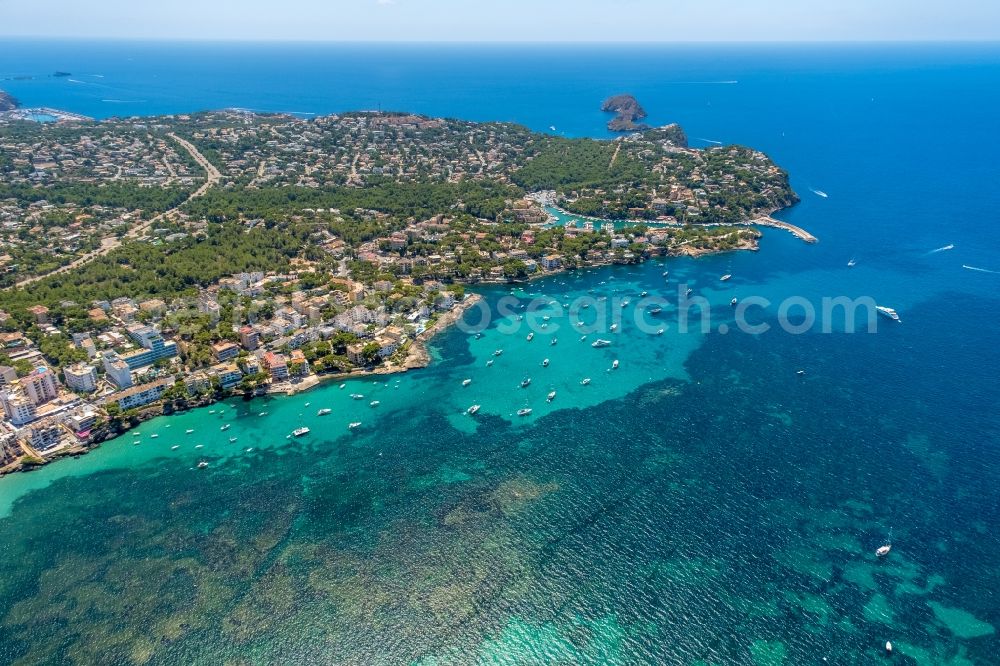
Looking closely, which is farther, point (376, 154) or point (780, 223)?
point (376, 154)

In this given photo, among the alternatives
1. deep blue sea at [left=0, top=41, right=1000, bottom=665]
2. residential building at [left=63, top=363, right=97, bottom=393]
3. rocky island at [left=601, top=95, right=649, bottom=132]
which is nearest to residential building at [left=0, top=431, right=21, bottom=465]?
deep blue sea at [left=0, top=41, right=1000, bottom=665]

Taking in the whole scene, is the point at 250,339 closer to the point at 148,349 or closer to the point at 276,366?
the point at 276,366

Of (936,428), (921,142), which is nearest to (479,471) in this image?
(936,428)

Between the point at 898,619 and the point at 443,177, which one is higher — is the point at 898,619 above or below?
below

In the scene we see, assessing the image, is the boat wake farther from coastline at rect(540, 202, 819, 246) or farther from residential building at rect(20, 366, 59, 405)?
residential building at rect(20, 366, 59, 405)

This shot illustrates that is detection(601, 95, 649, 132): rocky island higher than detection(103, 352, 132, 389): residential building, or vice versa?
detection(601, 95, 649, 132): rocky island

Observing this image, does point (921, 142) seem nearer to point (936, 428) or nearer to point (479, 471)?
point (936, 428)

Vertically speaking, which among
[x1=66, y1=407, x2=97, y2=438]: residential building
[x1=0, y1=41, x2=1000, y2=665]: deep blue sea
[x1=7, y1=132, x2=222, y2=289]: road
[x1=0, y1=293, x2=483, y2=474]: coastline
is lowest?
[x1=0, y1=41, x2=1000, y2=665]: deep blue sea
